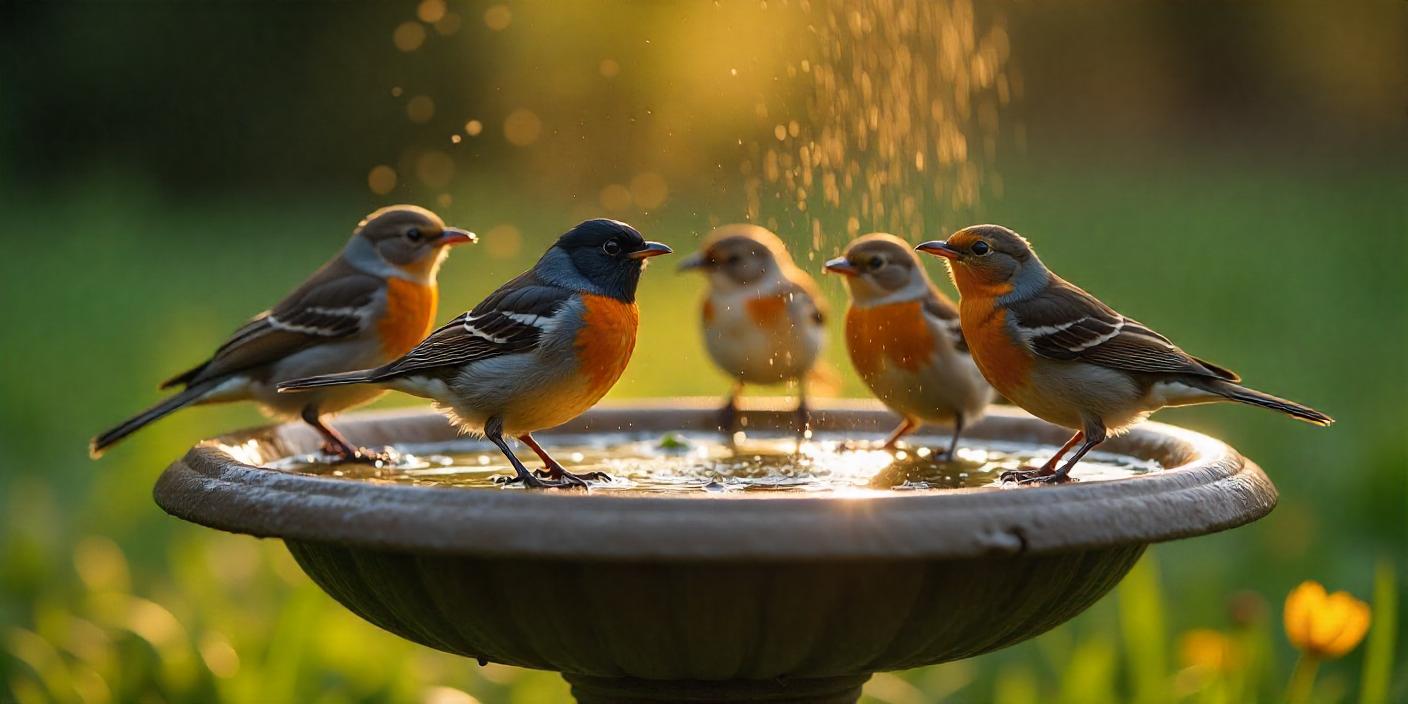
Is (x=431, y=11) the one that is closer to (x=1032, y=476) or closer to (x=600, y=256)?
(x=600, y=256)

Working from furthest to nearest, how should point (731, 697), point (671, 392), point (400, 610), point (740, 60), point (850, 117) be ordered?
point (671, 392) → point (740, 60) → point (850, 117) → point (731, 697) → point (400, 610)

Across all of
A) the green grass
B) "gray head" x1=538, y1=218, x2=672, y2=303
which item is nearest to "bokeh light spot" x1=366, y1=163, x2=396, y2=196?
the green grass

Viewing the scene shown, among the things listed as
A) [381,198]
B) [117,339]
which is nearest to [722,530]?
[117,339]

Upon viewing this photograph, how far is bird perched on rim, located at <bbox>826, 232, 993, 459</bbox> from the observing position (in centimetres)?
464

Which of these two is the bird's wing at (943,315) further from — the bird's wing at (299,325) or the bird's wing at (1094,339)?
the bird's wing at (299,325)

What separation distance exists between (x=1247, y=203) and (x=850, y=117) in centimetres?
1203

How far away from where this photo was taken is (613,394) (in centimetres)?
1022

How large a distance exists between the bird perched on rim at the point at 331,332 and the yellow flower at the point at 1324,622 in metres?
2.84

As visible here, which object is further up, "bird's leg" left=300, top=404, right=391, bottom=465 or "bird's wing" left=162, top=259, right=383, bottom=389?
"bird's wing" left=162, top=259, right=383, bottom=389

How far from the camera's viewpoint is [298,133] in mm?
17141

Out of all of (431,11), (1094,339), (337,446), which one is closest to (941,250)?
(1094,339)

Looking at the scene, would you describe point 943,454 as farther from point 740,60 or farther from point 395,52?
point 395,52

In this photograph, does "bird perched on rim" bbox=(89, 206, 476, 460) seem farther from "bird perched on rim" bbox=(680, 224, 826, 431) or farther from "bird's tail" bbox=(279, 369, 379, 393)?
"bird perched on rim" bbox=(680, 224, 826, 431)

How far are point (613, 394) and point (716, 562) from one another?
768 centimetres
